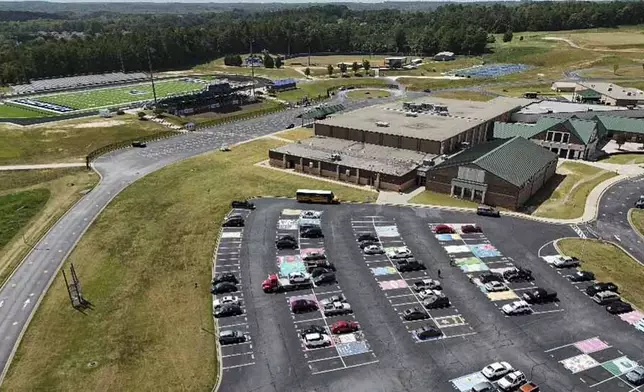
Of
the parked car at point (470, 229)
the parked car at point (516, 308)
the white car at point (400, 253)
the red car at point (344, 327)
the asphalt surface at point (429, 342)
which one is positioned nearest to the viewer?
the asphalt surface at point (429, 342)

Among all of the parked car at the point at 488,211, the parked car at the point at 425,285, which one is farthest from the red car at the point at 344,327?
the parked car at the point at 488,211

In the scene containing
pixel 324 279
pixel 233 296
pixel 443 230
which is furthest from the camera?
pixel 443 230

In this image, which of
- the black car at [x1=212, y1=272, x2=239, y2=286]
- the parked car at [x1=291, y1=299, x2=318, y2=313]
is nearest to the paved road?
the black car at [x1=212, y1=272, x2=239, y2=286]

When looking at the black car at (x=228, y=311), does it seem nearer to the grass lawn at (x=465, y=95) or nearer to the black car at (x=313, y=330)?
the black car at (x=313, y=330)

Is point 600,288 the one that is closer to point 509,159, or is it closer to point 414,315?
point 414,315

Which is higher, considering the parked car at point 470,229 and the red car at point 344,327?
the parked car at point 470,229

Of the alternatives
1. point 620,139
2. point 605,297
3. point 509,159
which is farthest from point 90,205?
point 620,139
